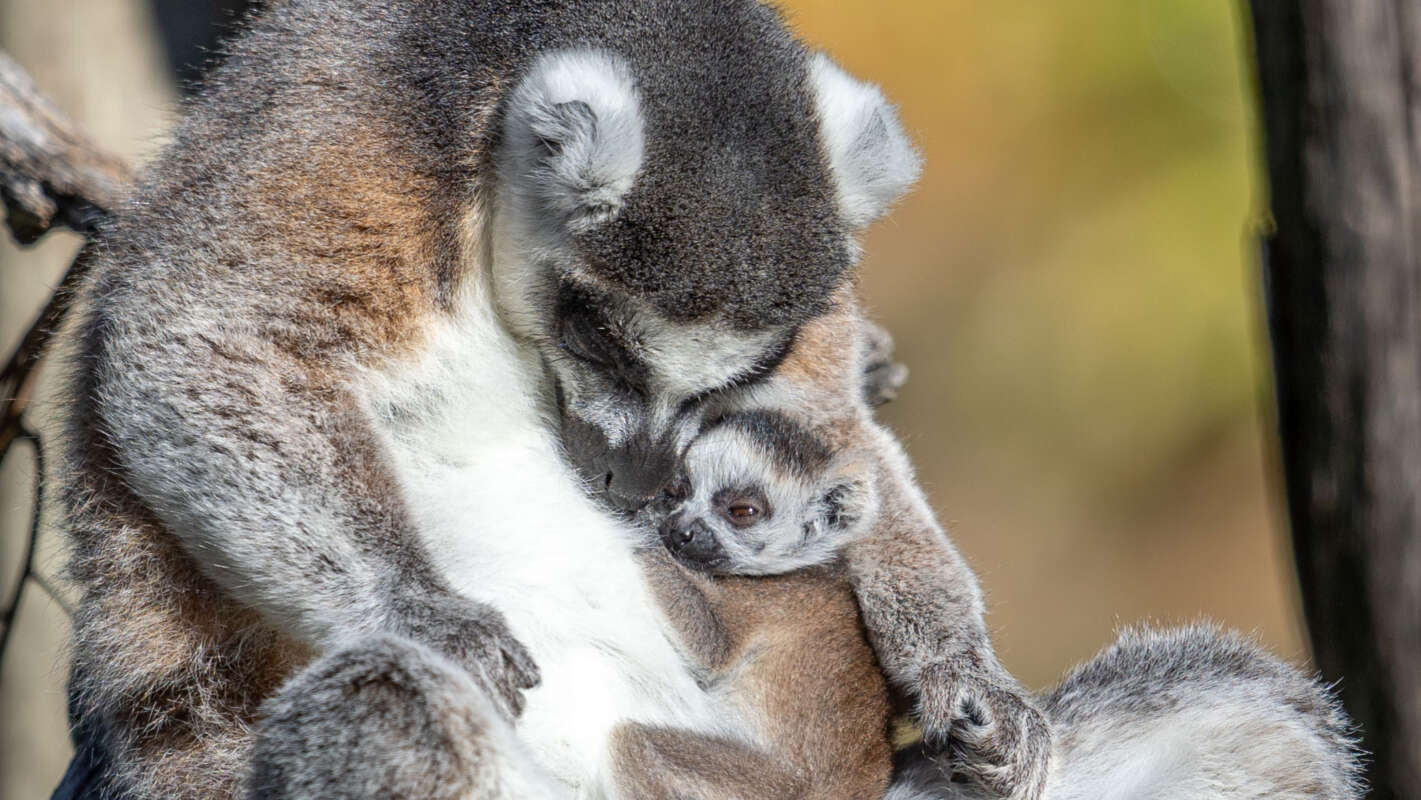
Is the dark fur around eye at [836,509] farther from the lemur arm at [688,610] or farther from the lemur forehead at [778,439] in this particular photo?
the lemur arm at [688,610]

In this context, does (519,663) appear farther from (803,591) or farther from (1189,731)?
(1189,731)

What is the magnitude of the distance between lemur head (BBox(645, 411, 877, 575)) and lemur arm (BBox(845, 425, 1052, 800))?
166mm

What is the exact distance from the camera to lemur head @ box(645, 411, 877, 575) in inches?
166

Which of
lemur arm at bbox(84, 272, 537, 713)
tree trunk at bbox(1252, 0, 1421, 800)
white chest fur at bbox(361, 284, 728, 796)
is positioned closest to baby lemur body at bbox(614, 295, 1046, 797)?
Result: white chest fur at bbox(361, 284, 728, 796)

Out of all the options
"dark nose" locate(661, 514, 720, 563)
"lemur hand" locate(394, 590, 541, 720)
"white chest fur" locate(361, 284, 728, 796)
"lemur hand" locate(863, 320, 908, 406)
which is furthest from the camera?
"lemur hand" locate(863, 320, 908, 406)

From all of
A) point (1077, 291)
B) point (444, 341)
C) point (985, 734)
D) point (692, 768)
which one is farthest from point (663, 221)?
point (1077, 291)

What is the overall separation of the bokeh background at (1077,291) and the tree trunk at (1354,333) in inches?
221

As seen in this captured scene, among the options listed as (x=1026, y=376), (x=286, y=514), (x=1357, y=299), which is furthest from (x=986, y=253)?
(x=286, y=514)

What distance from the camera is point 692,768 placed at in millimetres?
3604

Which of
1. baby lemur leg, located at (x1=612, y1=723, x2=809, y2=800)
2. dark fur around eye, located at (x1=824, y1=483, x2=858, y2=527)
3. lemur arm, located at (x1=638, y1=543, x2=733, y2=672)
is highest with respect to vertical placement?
dark fur around eye, located at (x1=824, y1=483, x2=858, y2=527)

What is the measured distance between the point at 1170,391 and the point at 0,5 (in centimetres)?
897

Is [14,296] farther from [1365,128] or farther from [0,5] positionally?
[1365,128]

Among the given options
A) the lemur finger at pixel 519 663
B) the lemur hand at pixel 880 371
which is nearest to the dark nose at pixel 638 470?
the lemur finger at pixel 519 663

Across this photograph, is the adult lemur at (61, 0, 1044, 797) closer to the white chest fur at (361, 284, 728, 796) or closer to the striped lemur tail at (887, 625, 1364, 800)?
the white chest fur at (361, 284, 728, 796)
